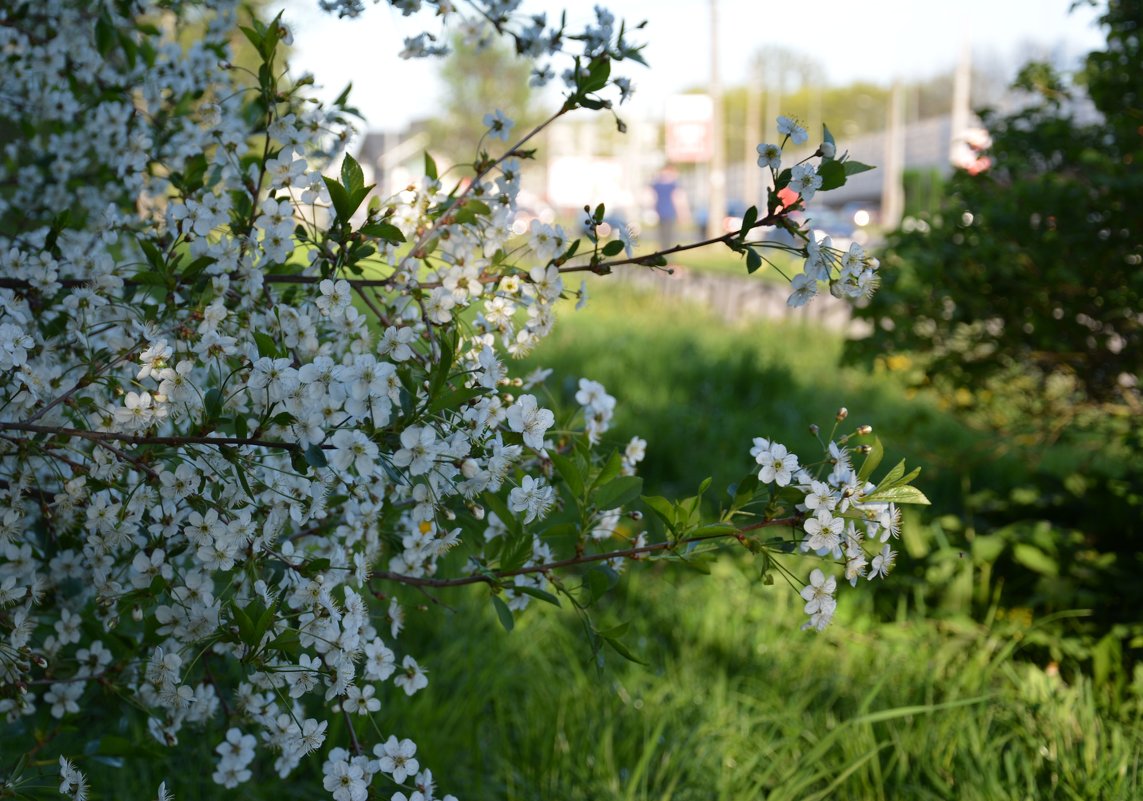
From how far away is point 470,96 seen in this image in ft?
147

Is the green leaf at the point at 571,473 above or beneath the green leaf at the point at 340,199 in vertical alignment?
beneath

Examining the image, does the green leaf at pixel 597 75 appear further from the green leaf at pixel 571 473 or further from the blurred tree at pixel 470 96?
the blurred tree at pixel 470 96

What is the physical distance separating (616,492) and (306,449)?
45 cm

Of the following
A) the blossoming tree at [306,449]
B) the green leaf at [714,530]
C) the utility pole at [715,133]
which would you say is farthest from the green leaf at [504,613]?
the utility pole at [715,133]

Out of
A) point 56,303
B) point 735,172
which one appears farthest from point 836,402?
point 735,172

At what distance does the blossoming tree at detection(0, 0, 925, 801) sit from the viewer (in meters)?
1.41

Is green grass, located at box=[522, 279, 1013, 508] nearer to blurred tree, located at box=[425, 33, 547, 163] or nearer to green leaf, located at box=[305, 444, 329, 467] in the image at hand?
green leaf, located at box=[305, 444, 329, 467]

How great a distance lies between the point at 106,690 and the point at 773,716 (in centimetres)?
161

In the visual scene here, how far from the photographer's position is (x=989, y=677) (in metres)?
2.80

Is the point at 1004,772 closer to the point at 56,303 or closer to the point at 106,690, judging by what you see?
the point at 106,690

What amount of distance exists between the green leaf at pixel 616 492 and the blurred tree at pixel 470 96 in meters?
37.6

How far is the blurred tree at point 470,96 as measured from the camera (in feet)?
133

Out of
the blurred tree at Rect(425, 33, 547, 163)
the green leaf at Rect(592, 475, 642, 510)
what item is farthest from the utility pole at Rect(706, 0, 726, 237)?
the green leaf at Rect(592, 475, 642, 510)

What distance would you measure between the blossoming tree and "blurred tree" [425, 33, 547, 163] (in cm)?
3721
